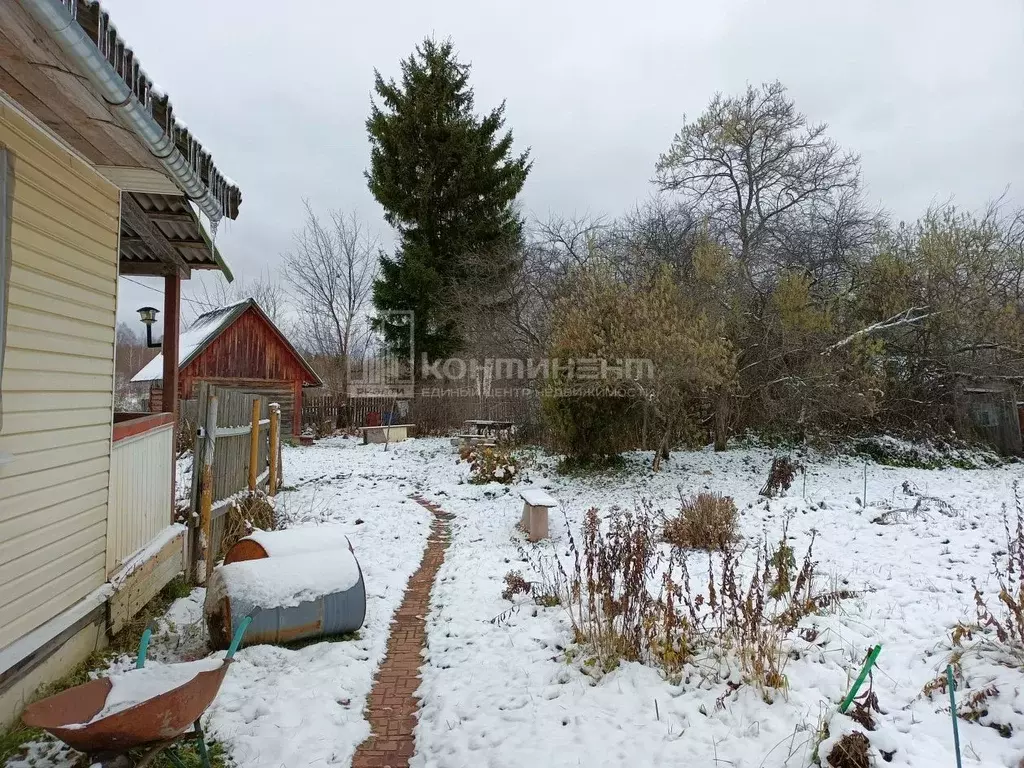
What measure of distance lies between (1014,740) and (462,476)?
9.63 m

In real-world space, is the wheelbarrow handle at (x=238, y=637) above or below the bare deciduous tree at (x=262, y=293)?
below

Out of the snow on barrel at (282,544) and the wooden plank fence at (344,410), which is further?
the wooden plank fence at (344,410)

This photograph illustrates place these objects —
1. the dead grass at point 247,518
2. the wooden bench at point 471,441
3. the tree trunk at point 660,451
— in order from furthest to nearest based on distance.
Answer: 1. the wooden bench at point 471,441
2. the tree trunk at point 660,451
3. the dead grass at point 247,518

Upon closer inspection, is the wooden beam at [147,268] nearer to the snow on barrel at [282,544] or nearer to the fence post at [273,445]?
the snow on barrel at [282,544]

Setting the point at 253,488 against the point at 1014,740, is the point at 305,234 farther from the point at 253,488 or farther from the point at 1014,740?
the point at 1014,740

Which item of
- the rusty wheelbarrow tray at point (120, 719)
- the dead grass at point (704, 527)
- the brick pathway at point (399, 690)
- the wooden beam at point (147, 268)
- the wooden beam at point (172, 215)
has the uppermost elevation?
the wooden beam at point (172, 215)

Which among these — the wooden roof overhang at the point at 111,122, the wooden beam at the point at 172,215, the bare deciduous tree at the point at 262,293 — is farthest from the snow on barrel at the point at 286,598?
the bare deciduous tree at the point at 262,293

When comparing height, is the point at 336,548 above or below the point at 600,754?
above

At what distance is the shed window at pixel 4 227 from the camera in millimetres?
2373

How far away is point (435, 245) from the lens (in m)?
20.6

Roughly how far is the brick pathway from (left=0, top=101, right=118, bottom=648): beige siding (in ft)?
5.99

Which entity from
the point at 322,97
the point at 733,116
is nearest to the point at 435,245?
the point at 322,97

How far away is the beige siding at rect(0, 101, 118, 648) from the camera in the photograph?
272 centimetres

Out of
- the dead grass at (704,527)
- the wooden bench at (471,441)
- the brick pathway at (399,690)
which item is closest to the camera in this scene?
the brick pathway at (399,690)
